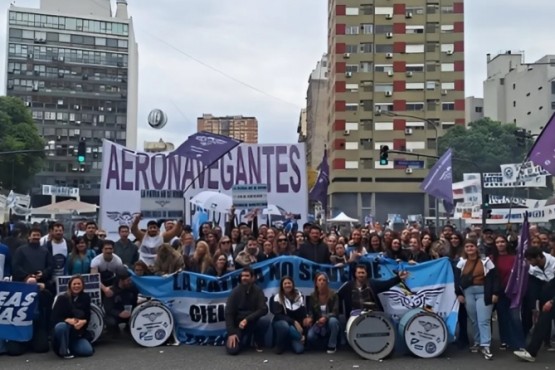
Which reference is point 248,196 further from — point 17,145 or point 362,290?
point 17,145

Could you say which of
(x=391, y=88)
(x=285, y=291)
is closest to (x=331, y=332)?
(x=285, y=291)

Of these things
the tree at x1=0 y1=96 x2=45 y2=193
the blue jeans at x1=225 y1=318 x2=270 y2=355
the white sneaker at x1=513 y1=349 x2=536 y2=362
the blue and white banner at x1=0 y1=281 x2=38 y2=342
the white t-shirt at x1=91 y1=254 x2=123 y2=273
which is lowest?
the white sneaker at x1=513 y1=349 x2=536 y2=362

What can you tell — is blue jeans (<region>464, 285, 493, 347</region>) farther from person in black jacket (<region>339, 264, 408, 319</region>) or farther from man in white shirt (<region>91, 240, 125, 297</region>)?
man in white shirt (<region>91, 240, 125, 297</region>)

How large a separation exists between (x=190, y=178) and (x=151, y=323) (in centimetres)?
702

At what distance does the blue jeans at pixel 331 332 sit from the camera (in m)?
10.0

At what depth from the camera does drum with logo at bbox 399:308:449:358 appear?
9.83 metres

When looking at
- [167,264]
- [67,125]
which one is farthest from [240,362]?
[67,125]

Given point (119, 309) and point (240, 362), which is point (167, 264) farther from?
point (240, 362)

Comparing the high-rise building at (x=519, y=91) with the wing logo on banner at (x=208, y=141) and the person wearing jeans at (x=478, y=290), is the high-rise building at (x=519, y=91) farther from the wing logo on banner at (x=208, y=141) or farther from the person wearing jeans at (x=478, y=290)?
the person wearing jeans at (x=478, y=290)

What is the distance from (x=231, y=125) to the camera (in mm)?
178500

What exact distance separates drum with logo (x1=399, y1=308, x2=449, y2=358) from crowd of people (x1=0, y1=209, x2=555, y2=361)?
2.02ft

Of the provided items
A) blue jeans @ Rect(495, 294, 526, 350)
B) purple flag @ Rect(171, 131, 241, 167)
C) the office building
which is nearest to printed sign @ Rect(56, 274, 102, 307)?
blue jeans @ Rect(495, 294, 526, 350)

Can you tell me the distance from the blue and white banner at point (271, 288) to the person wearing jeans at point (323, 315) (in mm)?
624

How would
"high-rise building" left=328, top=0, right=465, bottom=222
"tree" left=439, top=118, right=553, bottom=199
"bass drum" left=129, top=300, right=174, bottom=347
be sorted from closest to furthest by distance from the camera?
"bass drum" left=129, top=300, right=174, bottom=347 → "tree" left=439, top=118, right=553, bottom=199 → "high-rise building" left=328, top=0, right=465, bottom=222
